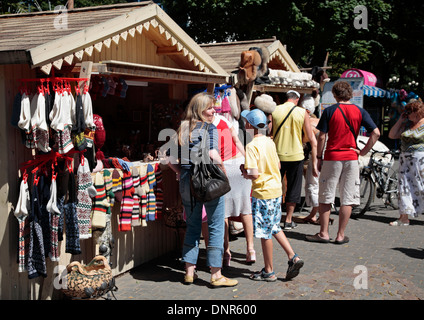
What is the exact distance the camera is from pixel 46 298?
4.68 m

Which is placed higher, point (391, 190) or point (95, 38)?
point (95, 38)

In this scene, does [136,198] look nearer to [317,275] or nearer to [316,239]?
[317,275]

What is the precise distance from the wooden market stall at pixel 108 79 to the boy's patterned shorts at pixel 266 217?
1.47 metres

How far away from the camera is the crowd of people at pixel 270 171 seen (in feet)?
16.9

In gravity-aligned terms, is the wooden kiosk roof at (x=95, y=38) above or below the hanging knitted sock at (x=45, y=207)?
above

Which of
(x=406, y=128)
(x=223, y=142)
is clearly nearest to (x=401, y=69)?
(x=406, y=128)

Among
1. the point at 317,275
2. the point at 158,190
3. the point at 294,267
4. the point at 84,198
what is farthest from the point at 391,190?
the point at 84,198

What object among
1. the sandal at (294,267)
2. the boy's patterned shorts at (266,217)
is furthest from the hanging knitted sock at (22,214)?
the sandal at (294,267)

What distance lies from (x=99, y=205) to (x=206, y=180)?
1082mm

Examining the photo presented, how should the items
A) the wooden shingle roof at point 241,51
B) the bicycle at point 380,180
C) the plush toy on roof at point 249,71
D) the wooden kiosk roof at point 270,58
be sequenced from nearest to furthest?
the plush toy on roof at point 249,71 → the wooden kiosk roof at point 270,58 → the wooden shingle roof at point 241,51 → the bicycle at point 380,180

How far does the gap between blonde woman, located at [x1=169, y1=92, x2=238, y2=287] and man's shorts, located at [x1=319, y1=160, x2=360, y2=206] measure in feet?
7.41

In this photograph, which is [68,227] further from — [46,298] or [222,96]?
[222,96]

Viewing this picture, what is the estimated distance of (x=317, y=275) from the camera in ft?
18.6

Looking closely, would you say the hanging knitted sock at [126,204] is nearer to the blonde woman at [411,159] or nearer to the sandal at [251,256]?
the sandal at [251,256]
